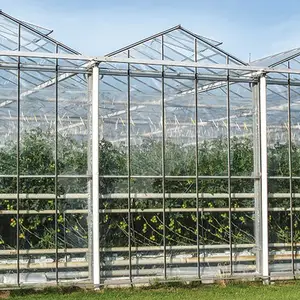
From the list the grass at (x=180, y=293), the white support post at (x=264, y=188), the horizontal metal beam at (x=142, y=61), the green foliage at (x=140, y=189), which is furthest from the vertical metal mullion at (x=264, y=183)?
the grass at (x=180, y=293)

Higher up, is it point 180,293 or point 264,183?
point 264,183

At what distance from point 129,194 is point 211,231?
5.45ft

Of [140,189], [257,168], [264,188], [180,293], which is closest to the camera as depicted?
[180,293]

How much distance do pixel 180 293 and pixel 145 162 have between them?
2.31 meters

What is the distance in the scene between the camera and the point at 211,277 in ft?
39.6

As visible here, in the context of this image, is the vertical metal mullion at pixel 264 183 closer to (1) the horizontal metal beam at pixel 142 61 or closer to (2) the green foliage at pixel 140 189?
(2) the green foliage at pixel 140 189

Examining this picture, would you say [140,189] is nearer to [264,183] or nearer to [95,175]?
[95,175]

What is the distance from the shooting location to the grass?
10.9 metres

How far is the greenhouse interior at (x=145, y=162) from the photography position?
37.4ft

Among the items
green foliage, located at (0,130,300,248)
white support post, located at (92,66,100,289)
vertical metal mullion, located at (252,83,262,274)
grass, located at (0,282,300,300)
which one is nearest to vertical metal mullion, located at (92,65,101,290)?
white support post, located at (92,66,100,289)

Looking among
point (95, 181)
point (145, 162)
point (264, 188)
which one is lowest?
point (264, 188)

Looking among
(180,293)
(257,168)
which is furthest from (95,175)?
(257,168)

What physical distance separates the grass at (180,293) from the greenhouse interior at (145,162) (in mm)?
268

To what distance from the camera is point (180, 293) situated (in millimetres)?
11414
